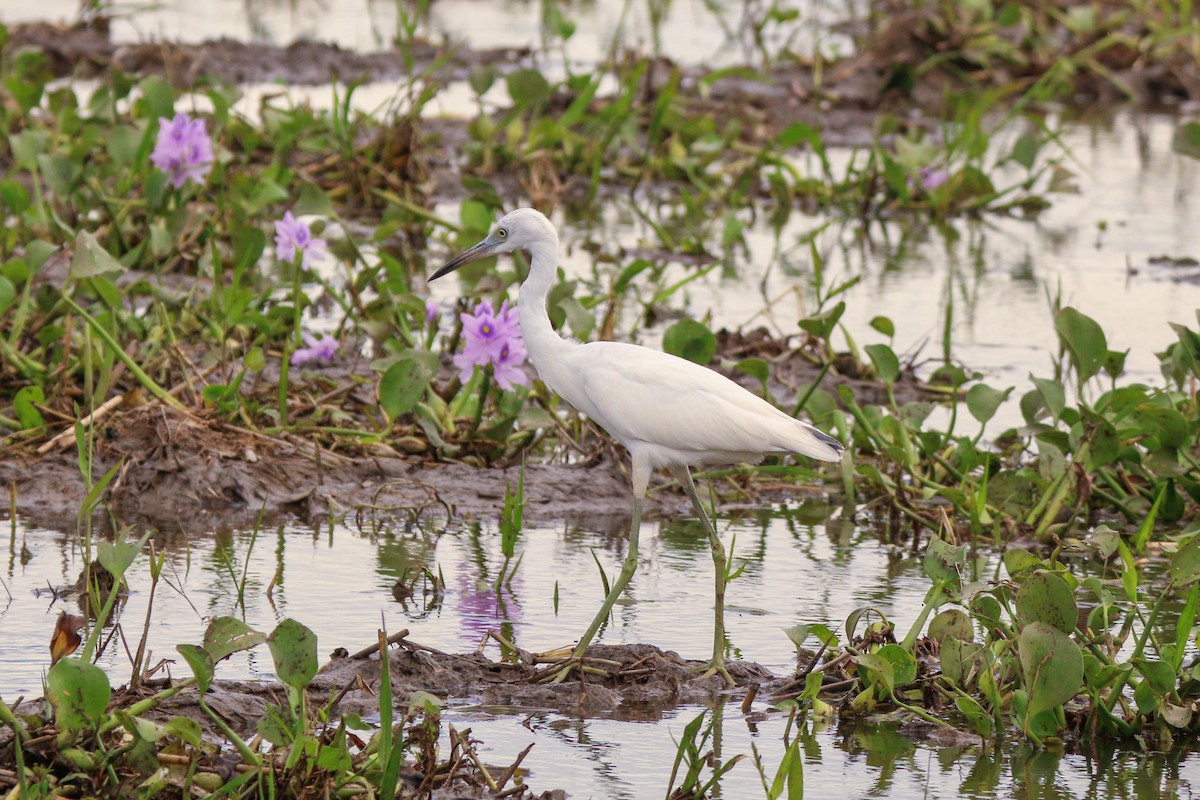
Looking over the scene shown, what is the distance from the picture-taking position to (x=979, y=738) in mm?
4457

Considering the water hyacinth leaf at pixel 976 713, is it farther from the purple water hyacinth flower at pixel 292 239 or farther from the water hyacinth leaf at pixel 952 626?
the purple water hyacinth flower at pixel 292 239

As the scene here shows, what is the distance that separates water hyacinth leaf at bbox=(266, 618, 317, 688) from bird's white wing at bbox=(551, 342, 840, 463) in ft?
5.25

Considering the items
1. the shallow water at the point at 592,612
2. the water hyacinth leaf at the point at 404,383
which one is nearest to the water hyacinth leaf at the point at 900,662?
the shallow water at the point at 592,612

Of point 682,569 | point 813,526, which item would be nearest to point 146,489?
point 682,569

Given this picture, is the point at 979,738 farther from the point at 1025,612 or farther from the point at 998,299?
the point at 998,299

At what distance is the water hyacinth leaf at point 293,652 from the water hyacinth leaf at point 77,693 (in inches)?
13.1

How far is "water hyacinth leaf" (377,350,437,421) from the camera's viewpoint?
243 inches

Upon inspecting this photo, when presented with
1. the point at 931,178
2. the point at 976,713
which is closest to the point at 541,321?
the point at 976,713

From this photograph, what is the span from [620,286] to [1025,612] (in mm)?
3280

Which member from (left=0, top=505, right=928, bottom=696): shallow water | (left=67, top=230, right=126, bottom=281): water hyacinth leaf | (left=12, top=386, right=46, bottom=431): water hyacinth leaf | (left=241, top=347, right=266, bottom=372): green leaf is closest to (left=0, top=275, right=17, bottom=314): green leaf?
(left=12, top=386, right=46, bottom=431): water hyacinth leaf

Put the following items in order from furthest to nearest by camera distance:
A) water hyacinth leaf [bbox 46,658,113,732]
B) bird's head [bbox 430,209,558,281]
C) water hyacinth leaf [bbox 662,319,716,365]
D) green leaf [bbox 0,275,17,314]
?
1. water hyacinth leaf [bbox 662,319,716,365]
2. green leaf [bbox 0,275,17,314]
3. bird's head [bbox 430,209,558,281]
4. water hyacinth leaf [bbox 46,658,113,732]

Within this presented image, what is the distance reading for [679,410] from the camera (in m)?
5.12

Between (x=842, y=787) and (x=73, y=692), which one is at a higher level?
(x=73, y=692)

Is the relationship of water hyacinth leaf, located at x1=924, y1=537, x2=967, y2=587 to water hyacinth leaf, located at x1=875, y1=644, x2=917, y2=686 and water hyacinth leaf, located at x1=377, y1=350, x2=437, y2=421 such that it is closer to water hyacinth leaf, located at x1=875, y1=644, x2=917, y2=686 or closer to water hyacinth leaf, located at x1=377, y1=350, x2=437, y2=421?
water hyacinth leaf, located at x1=875, y1=644, x2=917, y2=686
